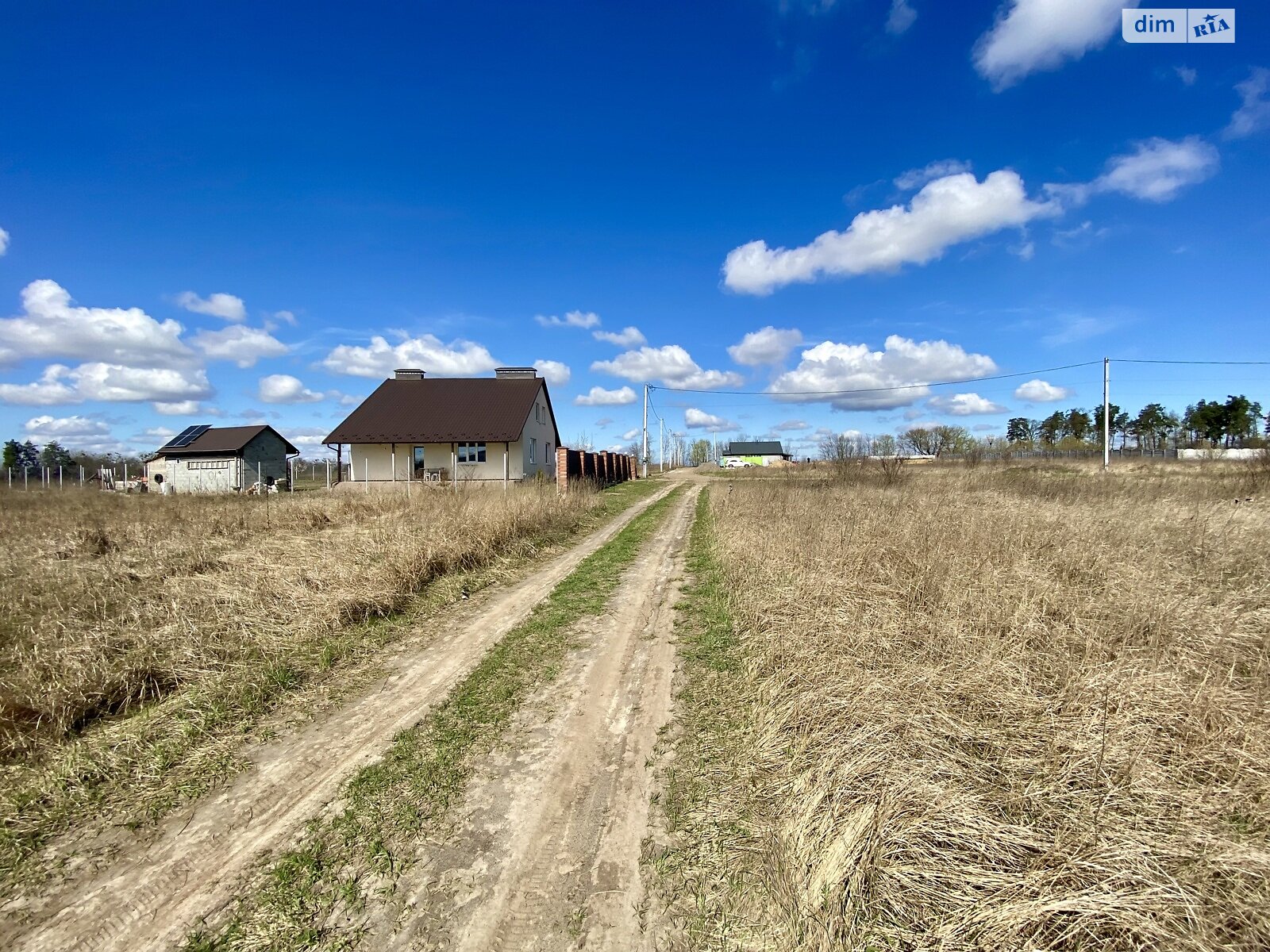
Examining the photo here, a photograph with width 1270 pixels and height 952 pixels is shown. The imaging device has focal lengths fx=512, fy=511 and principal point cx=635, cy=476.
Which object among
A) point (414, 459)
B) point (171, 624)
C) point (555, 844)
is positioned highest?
point (414, 459)

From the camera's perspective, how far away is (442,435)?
24828 millimetres

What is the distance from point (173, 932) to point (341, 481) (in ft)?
87.3

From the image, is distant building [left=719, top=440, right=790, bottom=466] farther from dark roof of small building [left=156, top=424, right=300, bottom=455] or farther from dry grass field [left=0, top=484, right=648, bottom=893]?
dry grass field [left=0, top=484, right=648, bottom=893]

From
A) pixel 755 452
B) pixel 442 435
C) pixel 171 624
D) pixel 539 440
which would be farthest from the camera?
pixel 755 452

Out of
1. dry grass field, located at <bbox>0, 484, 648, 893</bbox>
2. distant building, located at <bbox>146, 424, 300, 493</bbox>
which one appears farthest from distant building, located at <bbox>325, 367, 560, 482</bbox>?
dry grass field, located at <bbox>0, 484, 648, 893</bbox>

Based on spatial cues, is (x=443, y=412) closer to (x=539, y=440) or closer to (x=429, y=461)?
(x=429, y=461)

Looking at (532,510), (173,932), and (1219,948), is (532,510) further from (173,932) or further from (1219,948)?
(1219,948)

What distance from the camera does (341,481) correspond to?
25.3 metres

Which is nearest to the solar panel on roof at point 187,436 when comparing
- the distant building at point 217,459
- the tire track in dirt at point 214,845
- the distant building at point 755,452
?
the distant building at point 217,459

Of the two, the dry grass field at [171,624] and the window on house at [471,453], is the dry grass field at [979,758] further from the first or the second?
the window on house at [471,453]

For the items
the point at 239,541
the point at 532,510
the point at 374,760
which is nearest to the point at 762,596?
the point at 374,760

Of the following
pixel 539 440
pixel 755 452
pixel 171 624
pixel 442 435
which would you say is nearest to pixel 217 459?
pixel 442 435

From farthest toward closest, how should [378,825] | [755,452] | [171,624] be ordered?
1. [755,452]
2. [171,624]
3. [378,825]

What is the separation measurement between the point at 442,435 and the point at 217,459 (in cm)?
1925
